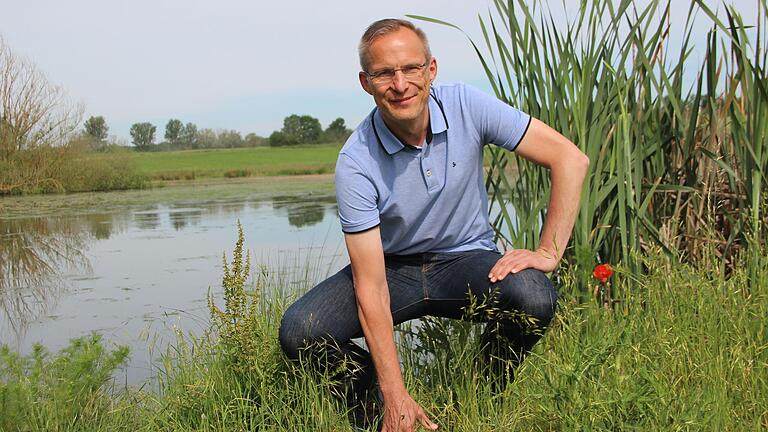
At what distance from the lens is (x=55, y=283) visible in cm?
549

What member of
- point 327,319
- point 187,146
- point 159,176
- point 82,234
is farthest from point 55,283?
point 187,146

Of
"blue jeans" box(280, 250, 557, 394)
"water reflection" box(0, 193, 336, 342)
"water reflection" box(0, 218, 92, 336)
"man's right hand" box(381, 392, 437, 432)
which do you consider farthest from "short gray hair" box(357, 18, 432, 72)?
"water reflection" box(0, 218, 92, 336)

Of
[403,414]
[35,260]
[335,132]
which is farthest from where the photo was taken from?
[335,132]

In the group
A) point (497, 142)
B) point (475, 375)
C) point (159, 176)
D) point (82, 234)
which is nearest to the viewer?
point (475, 375)

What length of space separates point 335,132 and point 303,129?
323 cm

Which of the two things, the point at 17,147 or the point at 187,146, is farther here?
the point at 187,146

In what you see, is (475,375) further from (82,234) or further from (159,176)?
(159,176)

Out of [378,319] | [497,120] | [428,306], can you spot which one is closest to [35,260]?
[428,306]

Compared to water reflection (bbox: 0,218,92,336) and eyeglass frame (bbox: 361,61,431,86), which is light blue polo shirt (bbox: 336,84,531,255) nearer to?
eyeglass frame (bbox: 361,61,431,86)

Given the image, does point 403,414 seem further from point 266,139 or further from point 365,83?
point 266,139

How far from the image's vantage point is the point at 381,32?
2.10 metres

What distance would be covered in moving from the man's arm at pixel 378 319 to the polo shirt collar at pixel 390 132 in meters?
0.25

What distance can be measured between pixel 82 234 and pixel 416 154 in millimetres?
6690

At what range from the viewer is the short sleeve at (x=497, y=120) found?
7.25ft
